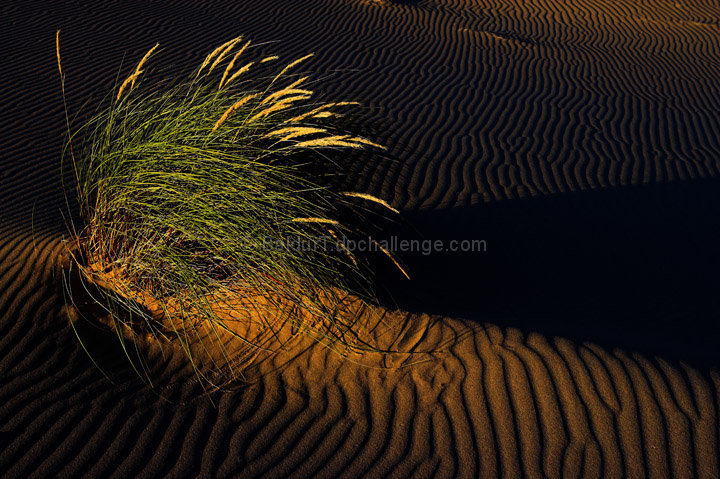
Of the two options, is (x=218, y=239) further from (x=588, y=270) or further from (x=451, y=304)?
(x=588, y=270)

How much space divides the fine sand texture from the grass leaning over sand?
0.29 m

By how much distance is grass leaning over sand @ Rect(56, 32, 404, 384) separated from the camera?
3.66 m

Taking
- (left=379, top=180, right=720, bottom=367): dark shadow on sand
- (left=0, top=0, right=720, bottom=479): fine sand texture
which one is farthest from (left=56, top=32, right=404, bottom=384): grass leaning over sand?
(left=379, top=180, right=720, bottom=367): dark shadow on sand

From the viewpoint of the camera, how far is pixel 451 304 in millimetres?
4883

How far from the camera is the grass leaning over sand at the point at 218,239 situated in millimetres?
3660

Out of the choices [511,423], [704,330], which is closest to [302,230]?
Result: [511,423]

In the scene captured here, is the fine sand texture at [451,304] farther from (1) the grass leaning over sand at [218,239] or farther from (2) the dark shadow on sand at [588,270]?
(1) the grass leaning over sand at [218,239]

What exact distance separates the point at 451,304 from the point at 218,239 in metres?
2.32

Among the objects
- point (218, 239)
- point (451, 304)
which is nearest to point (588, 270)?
point (451, 304)

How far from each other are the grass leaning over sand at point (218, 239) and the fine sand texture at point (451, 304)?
0.94ft

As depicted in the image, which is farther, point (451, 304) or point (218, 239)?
point (451, 304)

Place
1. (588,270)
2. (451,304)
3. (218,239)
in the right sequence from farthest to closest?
(588,270), (451,304), (218,239)

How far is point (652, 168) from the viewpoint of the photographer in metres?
8.45

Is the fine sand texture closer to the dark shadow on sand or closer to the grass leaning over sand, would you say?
the dark shadow on sand
